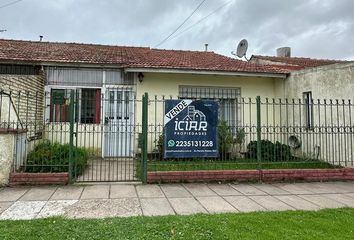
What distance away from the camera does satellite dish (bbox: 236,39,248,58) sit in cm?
1582

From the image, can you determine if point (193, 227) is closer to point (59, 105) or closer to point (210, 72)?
point (210, 72)

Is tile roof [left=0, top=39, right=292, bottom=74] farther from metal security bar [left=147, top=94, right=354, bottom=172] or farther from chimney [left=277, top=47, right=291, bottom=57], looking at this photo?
chimney [left=277, top=47, right=291, bottom=57]

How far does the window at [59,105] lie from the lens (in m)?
11.4

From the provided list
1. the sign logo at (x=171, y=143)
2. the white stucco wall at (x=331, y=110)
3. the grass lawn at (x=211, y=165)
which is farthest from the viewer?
the white stucco wall at (x=331, y=110)

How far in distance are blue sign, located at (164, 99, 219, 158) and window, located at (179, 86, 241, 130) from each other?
13.8 feet

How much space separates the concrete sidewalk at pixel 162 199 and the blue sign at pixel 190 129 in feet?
3.25

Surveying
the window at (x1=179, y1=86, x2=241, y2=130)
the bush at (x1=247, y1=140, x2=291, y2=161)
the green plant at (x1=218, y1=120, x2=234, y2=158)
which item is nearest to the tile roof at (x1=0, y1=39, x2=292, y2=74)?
the window at (x1=179, y1=86, x2=241, y2=130)

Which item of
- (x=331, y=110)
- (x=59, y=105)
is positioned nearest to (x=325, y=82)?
(x=331, y=110)

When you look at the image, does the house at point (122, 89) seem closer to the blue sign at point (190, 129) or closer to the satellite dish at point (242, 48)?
the blue sign at point (190, 129)

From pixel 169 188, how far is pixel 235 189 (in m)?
1.48

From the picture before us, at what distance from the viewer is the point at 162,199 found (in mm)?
6215

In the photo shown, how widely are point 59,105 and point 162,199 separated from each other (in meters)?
6.93

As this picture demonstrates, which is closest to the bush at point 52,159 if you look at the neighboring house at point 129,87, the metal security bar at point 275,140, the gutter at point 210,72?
the metal security bar at point 275,140

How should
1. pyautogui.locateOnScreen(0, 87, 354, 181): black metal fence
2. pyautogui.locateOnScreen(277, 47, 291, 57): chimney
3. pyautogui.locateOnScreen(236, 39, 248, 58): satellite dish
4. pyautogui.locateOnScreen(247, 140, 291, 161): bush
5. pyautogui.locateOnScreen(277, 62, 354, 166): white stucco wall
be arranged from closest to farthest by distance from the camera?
pyautogui.locateOnScreen(0, 87, 354, 181): black metal fence → pyautogui.locateOnScreen(247, 140, 291, 161): bush → pyautogui.locateOnScreen(277, 62, 354, 166): white stucco wall → pyautogui.locateOnScreen(236, 39, 248, 58): satellite dish → pyautogui.locateOnScreen(277, 47, 291, 57): chimney
